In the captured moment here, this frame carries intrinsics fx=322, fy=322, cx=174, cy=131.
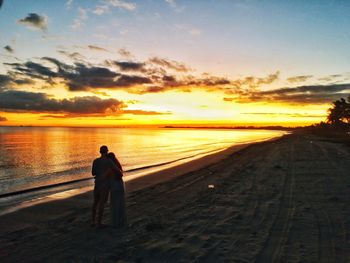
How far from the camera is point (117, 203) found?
404 inches

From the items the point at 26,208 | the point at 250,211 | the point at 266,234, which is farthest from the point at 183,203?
the point at 26,208

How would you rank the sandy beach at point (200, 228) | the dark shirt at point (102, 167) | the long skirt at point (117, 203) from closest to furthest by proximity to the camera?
the sandy beach at point (200, 228), the dark shirt at point (102, 167), the long skirt at point (117, 203)

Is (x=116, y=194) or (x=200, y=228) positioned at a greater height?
(x=116, y=194)

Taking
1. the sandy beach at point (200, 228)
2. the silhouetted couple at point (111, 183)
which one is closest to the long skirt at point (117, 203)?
the silhouetted couple at point (111, 183)

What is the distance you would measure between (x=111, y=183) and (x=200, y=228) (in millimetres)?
3153

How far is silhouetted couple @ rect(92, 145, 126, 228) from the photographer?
10.1 metres

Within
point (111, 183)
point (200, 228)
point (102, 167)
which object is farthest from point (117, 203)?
point (200, 228)

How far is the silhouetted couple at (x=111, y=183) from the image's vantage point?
399 inches

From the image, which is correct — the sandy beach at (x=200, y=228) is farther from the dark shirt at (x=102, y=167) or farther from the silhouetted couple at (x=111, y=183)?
the dark shirt at (x=102, y=167)

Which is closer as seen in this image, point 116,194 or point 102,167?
point 102,167

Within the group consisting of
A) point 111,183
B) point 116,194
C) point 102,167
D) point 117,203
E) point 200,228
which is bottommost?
point 200,228

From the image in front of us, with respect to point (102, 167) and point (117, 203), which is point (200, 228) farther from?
point (102, 167)

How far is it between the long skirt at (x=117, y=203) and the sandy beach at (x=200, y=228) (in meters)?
0.37

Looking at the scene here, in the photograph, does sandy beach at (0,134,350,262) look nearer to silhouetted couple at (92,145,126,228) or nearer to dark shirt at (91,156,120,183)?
silhouetted couple at (92,145,126,228)
